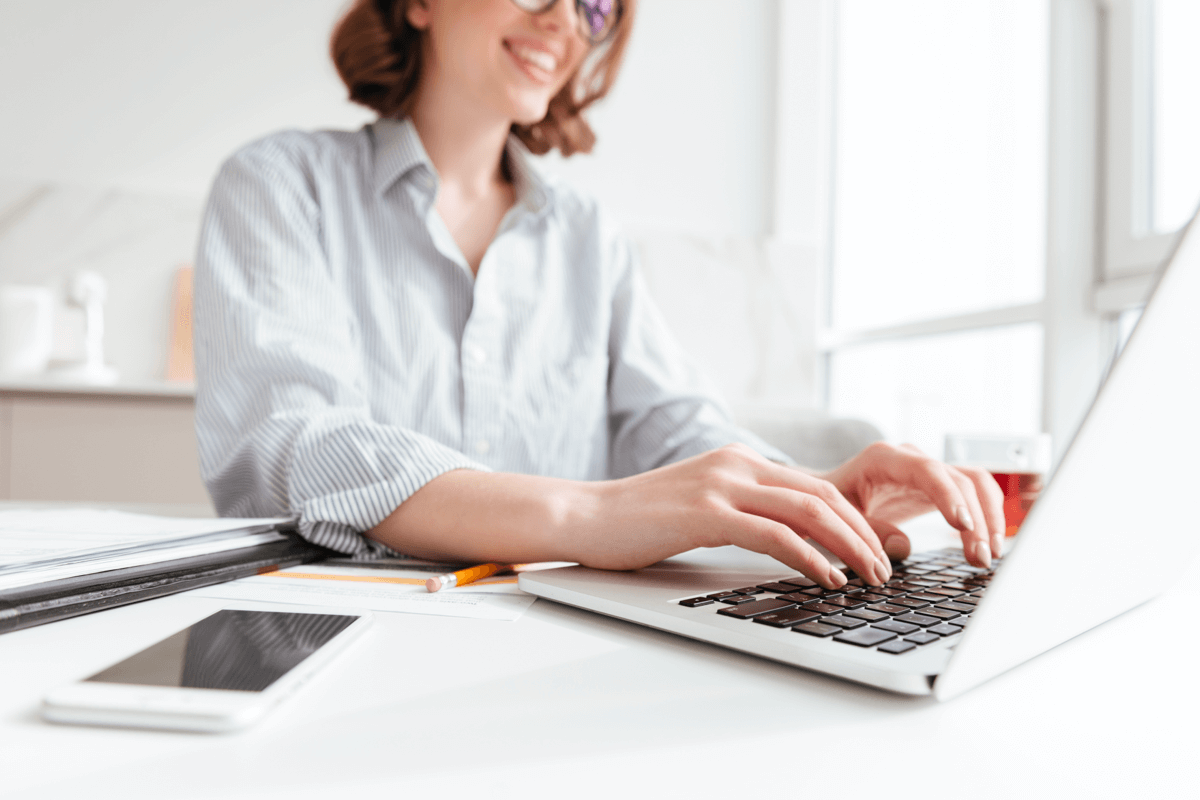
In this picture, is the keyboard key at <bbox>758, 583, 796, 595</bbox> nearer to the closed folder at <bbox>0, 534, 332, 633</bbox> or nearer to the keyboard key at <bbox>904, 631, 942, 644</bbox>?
the keyboard key at <bbox>904, 631, 942, 644</bbox>

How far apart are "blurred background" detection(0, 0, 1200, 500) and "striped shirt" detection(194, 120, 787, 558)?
419 mm

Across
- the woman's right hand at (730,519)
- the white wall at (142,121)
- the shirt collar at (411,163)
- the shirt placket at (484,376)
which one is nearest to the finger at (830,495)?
the woman's right hand at (730,519)

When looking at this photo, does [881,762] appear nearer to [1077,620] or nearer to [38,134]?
[1077,620]

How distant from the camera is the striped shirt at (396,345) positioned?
621 mm

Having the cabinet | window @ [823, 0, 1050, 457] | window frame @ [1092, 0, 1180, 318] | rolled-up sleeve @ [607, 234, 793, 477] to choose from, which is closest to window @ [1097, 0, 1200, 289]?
window frame @ [1092, 0, 1180, 318]

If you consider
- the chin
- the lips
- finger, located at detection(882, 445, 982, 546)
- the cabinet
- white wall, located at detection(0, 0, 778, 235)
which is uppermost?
white wall, located at detection(0, 0, 778, 235)

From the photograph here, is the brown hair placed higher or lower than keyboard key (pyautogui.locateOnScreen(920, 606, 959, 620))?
higher

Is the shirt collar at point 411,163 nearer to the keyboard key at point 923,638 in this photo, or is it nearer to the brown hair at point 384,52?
the brown hair at point 384,52

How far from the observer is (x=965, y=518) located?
514 millimetres

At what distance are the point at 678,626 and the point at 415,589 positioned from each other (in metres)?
0.17

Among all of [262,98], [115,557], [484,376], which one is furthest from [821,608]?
[262,98]

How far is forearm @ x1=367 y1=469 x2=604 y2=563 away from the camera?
0.48 meters

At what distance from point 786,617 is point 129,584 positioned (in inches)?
12.8

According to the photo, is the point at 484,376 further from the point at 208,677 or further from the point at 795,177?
the point at 795,177
